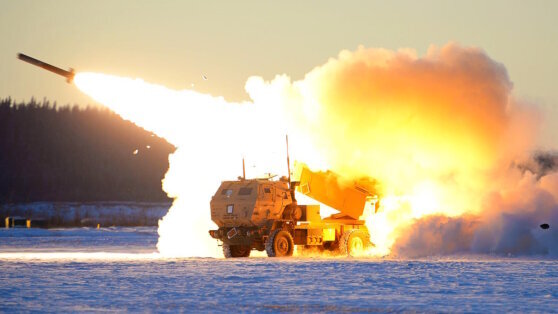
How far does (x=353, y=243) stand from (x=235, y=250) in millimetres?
4384

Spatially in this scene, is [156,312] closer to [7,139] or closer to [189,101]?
[189,101]

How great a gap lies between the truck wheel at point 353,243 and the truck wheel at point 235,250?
3.51 metres

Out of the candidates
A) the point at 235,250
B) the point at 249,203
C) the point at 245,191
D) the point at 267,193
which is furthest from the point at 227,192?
the point at 235,250

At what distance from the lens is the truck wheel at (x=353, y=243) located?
132ft

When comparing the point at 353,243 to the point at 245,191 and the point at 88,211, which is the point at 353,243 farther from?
the point at 88,211

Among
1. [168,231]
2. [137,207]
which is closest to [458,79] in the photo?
[168,231]

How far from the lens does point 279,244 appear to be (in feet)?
128

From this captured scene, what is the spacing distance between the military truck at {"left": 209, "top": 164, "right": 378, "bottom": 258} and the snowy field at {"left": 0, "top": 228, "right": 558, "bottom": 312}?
62.1 inches

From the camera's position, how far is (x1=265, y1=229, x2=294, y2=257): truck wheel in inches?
1527

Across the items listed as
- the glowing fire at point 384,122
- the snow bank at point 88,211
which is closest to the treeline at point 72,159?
the snow bank at point 88,211

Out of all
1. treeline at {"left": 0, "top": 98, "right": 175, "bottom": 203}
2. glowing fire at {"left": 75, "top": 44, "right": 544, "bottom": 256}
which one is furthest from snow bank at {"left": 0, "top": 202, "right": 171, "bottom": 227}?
glowing fire at {"left": 75, "top": 44, "right": 544, "bottom": 256}

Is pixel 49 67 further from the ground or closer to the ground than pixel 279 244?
further from the ground

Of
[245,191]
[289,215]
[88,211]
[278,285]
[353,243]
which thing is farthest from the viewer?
[88,211]

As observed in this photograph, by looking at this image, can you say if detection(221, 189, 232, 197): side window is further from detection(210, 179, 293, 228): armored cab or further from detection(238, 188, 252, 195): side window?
detection(238, 188, 252, 195): side window
